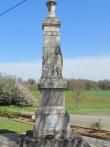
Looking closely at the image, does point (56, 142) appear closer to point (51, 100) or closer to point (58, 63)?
point (51, 100)

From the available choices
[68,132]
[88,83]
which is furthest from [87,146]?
[88,83]

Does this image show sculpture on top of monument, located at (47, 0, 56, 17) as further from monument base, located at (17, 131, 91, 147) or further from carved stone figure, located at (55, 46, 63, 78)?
monument base, located at (17, 131, 91, 147)

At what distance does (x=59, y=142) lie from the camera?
14.7 metres

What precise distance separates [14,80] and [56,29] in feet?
131

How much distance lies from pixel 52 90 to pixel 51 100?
0.35 m

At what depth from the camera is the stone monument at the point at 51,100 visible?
49.9 feet

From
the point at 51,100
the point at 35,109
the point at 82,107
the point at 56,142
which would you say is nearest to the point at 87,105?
the point at 82,107

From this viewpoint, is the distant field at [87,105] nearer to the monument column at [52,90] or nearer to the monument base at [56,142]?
the monument column at [52,90]

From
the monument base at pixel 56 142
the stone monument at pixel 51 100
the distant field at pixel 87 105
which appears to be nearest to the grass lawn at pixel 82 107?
the distant field at pixel 87 105

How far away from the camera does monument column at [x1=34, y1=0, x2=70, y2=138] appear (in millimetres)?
15227

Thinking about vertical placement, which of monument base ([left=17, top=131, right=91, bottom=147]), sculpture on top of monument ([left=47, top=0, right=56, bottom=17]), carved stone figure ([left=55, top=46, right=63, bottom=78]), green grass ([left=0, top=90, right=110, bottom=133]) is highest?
sculpture on top of monument ([left=47, top=0, right=56, bottom=17])

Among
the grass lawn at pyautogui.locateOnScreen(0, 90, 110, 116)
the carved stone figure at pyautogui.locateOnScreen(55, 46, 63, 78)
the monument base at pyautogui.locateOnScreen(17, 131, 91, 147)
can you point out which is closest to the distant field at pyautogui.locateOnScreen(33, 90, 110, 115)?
the grass lawn at pyautogui.locateOnScreen(0, 90, 110, 116)

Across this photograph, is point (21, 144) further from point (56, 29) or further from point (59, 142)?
point (56, 29)

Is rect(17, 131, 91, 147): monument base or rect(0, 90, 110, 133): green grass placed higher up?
rect(0, 90, 110, 133): green grass
